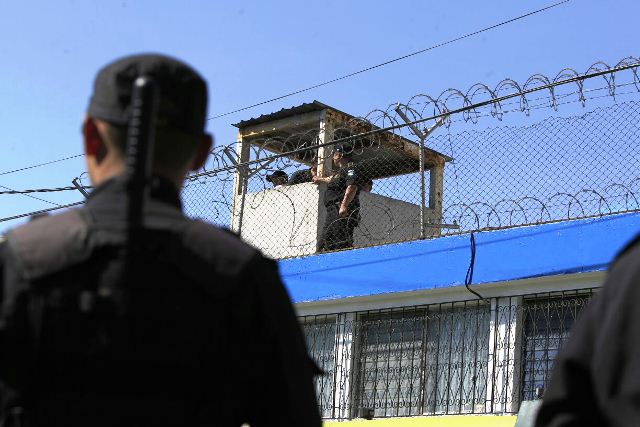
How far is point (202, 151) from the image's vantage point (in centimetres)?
245

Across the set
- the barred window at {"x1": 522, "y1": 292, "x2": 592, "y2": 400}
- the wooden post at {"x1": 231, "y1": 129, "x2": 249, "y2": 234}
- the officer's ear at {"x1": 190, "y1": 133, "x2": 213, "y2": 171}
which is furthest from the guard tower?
the officer's ear at {"x1": 190, "y1": 133, "x2": 213, "y2": 171}

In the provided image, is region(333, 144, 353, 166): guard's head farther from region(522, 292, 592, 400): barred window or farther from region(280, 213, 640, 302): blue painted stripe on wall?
region(522, 292, 592, 400): barred window

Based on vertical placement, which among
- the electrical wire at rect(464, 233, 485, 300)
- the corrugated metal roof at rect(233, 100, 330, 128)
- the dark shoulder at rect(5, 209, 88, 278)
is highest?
the corrugated metal roof at rect(233, 100, 330, 128)

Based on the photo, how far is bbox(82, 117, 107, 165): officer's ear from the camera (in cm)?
236

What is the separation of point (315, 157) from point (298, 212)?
2.44ft

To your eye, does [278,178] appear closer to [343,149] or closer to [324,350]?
[343,149]

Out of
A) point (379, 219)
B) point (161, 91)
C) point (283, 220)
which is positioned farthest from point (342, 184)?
point (161, 91)

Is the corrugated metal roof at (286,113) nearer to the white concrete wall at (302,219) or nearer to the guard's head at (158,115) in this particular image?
the white concrete wall at (302,219)

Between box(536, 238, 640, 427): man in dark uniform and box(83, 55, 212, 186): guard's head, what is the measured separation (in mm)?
847

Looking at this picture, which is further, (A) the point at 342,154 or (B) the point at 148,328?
(A) the point at 342,154

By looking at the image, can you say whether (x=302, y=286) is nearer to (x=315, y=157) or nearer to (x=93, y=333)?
(x=315, y=157)

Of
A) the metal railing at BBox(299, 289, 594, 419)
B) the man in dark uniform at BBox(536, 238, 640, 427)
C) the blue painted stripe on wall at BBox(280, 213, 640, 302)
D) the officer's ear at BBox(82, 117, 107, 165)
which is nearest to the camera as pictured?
the man in dark uniform at BBox(536, 238, 640, 427)

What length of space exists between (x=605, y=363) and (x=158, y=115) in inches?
38.0

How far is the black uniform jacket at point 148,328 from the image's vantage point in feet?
7.04
